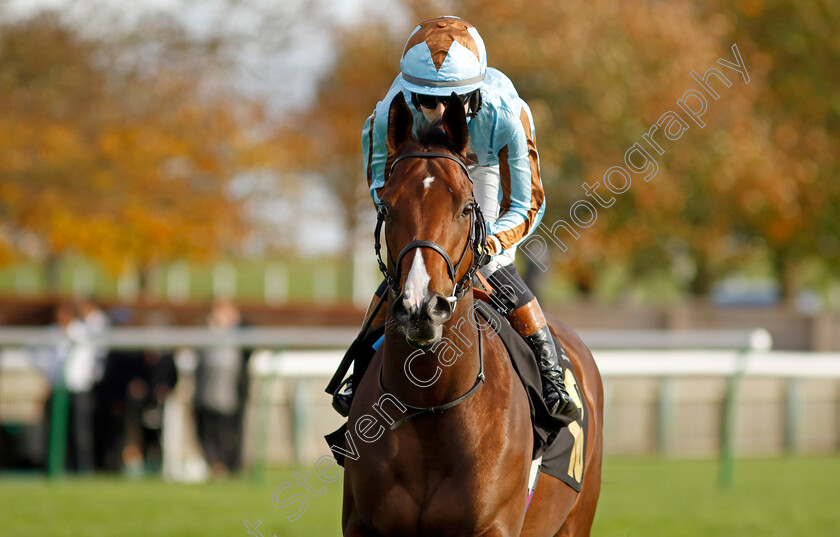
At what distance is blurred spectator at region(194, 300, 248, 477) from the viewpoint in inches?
431

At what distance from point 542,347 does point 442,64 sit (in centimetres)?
126

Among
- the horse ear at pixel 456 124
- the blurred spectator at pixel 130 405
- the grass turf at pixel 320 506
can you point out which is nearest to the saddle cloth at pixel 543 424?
the horse ear at pixel 456 124

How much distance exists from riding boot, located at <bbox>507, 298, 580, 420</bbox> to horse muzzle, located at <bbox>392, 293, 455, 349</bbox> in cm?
119

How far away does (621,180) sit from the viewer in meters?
19.7

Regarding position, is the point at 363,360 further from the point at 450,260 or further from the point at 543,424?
the point at 450,260

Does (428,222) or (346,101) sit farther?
(346,101)

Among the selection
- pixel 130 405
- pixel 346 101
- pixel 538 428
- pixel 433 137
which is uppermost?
pixel 346 101

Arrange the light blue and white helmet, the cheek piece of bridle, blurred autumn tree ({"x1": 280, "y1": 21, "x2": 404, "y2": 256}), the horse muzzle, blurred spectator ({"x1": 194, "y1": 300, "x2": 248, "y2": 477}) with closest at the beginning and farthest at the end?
1. the horse muzzle
2. the cheek piece of bridle
3. the light blue and white helmet
4. blurred spectator ({"x1": 194, "y1": 300, "x2": 248, "y2": 477})
5. blurred autumn tree ({"x1": 280, "y1": 21, "x2": 404, "y2": 256})

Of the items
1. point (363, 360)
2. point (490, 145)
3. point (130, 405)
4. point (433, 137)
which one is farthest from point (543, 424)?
point (130, 405)

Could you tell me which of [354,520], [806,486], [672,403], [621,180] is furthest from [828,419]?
[354,520]

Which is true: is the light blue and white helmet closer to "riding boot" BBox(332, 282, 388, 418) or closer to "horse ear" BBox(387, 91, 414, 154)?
"horse ear" BBox(387, 91, 414, 154)

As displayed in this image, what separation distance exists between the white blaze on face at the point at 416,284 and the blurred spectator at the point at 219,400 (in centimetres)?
789

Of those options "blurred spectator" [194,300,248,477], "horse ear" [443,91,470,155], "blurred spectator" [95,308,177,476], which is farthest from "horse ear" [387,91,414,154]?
"blurred spectator" [95,308,177,476]

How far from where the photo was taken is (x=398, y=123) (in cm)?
373
